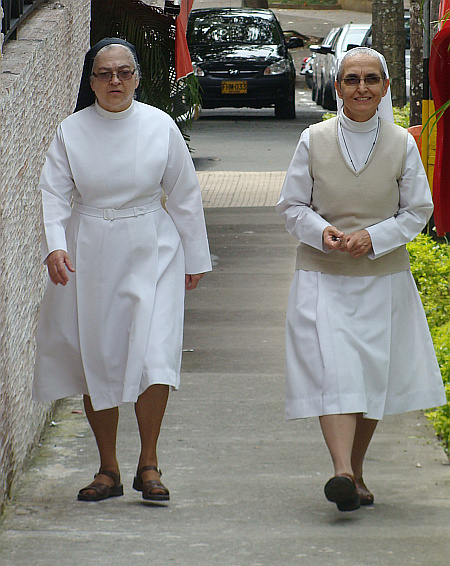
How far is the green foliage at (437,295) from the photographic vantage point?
5480 millimetres

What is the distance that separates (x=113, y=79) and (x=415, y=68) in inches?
292

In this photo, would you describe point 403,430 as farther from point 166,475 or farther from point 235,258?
point 235,258

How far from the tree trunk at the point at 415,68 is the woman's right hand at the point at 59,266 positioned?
7.05 meters

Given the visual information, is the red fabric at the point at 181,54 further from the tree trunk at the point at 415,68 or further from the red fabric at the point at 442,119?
the red fabric at the point at 442,119

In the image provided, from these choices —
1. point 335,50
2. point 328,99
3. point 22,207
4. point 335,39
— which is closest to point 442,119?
point 22,207

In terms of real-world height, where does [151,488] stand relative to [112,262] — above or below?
A: below

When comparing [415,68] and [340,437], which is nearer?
[340,437]

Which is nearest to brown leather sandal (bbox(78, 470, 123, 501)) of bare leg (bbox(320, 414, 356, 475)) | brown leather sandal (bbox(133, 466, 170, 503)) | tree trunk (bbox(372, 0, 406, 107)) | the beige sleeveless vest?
brown leather sandal (bbox(133, 466, 170, 503))

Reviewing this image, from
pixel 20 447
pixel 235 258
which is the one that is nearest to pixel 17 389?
pixel 20 447

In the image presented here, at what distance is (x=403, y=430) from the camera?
18.6 ft

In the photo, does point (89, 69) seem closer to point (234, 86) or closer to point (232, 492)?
point (232, 492)

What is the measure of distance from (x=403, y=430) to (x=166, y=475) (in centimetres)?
128

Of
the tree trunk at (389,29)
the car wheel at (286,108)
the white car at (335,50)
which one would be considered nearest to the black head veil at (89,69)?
the tree trunk at (389,29)

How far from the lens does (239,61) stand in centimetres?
1955
